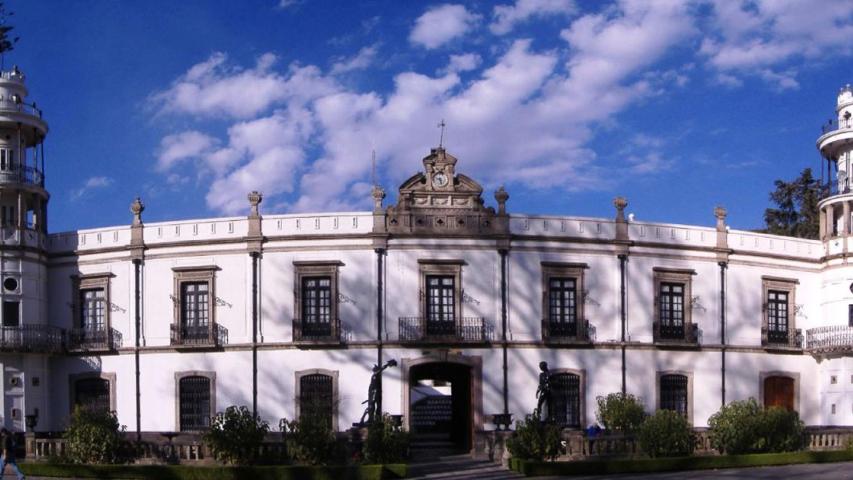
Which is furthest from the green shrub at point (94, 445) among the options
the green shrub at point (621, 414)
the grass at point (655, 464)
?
the green shrub at point (621, 414)

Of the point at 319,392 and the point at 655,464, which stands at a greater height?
the point at 319,392

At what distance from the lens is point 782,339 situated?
38750 mm

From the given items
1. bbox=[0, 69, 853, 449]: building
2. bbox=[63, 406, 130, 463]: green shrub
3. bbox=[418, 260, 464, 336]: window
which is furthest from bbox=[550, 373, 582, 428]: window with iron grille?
bbox=[63, 406, 130, 463]: green shrub

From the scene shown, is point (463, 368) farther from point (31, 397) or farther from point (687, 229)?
point (31, 397)

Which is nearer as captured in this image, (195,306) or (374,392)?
(374,392)

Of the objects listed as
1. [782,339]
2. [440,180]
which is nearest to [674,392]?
[782,339]

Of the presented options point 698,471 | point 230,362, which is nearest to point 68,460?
point 230,362

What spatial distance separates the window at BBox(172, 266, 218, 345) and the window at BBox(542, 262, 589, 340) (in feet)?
35.7

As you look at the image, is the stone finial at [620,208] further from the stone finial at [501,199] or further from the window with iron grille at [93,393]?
the window with iron grille at [93,393]

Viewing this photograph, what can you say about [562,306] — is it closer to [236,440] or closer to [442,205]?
[442,205]

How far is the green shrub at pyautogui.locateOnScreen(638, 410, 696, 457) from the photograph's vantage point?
28266 millimetres

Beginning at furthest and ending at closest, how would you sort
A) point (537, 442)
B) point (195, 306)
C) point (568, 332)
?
point (195, 306) → point (568, 332) → point (537, 442)

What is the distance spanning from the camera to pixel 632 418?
34594 millimetres

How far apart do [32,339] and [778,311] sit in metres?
→ 26.2
